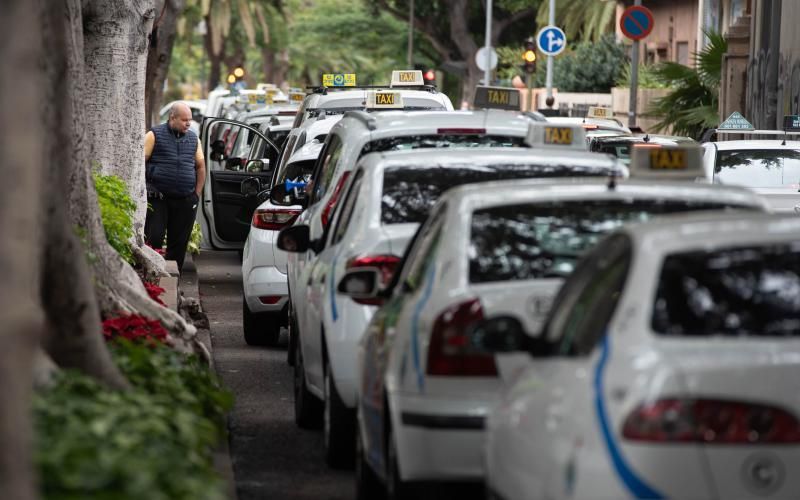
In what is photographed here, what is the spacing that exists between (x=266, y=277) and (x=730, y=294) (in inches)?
349

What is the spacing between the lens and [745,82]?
32.8 meters

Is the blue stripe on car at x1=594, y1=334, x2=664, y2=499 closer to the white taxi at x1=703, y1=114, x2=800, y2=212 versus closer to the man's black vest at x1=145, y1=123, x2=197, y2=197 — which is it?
the white taxi at x1=703, y1=114, x2=800, y2=212

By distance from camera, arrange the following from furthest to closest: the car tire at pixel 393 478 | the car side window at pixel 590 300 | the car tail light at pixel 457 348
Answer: the car tire at pixel 393 478 < the car tail light at pixel 457 348 < the car side window at pixel 590 300

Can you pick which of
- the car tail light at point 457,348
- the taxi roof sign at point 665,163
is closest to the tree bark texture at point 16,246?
the car tail light at point 457,348

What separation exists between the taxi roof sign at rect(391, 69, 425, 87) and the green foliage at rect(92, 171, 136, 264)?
26.4 ft

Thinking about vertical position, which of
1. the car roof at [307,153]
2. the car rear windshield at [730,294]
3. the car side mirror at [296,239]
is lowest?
the car side mirror at [296,239]

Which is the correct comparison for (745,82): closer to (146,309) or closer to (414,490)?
(146,309)

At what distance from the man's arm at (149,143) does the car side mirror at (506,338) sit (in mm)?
12750

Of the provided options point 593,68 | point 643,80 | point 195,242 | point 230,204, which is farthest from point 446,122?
point 593,68

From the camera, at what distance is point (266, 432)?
10.4 m

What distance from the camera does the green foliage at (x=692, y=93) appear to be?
105 feet

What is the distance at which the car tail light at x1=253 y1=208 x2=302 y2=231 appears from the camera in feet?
47.6

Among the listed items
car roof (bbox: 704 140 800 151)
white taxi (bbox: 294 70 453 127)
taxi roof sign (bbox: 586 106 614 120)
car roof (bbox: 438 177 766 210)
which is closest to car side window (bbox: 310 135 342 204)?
car roof (bbox: 438 177 766 210)

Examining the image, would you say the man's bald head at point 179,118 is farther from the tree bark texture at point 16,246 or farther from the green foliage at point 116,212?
the tree bark texture at point 16,246
